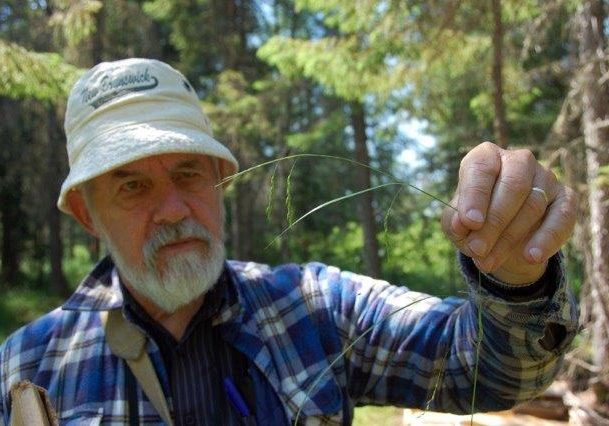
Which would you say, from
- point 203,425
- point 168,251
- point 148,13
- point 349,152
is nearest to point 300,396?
point 203,425

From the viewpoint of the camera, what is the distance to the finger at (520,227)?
3.38 feet

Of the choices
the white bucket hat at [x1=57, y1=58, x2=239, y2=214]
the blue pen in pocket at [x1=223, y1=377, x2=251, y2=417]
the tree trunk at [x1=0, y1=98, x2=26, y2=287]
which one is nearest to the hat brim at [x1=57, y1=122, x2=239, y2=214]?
the white bucket hat at [x1=57, y1=58, x2=239, y2=214]

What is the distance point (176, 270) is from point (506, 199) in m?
1.06

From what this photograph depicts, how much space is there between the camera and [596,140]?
16.7 ft

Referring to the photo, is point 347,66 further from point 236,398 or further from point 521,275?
point 521,275

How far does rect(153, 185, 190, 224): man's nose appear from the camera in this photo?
1777 mm

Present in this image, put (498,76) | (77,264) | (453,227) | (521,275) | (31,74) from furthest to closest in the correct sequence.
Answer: (77,264) < (498,76) < (31,74) < (521,275) < (453,227)

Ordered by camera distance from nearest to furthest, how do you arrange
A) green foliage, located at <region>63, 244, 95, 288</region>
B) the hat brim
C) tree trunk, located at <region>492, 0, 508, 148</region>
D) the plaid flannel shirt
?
the plaid flannel shirt, the hat brim, tree trunk, located at <region>492, 0, 508, 148</region>, green foliage, located at <region>63, 244, 95, 288</region>

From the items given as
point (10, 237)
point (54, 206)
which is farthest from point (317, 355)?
point (10, 237)

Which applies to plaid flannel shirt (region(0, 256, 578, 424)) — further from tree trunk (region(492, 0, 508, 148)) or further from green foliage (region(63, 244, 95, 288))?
green foliage (region(63, 244, 95, 288))

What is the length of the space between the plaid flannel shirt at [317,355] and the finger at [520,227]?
0.44 meters

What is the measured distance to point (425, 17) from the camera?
5.45 metres

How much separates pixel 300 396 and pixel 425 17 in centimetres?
454

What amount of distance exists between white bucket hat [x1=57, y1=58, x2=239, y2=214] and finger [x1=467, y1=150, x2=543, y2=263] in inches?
38.5
